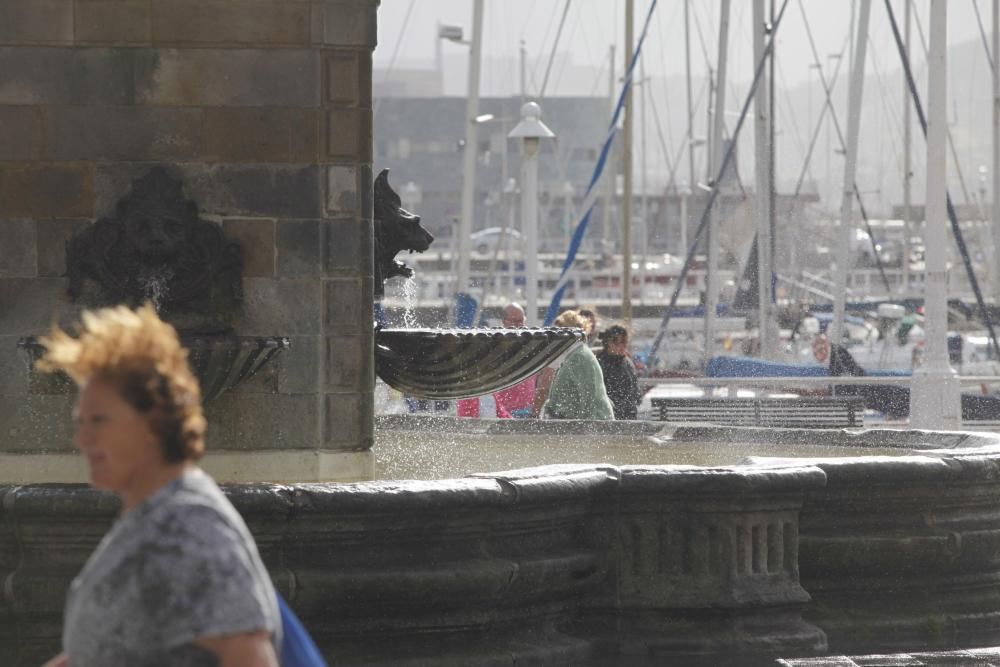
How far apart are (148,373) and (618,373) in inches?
412

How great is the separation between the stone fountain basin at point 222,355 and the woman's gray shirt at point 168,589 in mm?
4222

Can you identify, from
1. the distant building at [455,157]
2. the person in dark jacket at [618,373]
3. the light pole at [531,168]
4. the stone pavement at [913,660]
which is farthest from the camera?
the distant building at [455,157]

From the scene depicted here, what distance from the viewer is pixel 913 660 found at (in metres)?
7.62

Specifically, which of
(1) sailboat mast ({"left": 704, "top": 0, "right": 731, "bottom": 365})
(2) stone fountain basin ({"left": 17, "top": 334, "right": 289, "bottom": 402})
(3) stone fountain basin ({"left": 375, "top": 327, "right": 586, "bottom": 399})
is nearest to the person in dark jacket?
(3) stone fountain basin ({"left": 375, "top": 327, "right": 586, "bottom": 399})

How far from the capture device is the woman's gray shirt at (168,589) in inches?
129

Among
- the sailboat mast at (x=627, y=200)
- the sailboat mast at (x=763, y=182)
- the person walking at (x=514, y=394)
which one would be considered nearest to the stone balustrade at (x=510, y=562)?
the person walking at (x=514, y=394)

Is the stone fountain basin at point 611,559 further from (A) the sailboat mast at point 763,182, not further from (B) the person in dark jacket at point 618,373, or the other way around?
(A) the sailboat mast at point 763,182

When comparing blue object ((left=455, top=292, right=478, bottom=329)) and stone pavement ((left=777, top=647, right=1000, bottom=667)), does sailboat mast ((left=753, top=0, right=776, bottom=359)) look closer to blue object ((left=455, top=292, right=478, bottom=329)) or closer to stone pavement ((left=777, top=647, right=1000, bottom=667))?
blue object ((left=455, top=292, right=478, bottom=329))

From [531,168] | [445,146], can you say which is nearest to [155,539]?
[531,168]

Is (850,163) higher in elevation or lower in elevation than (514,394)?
higher

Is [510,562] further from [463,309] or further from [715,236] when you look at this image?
[715,236]

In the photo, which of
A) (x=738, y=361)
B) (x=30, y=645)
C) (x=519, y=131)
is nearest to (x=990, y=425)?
(x=519, y=131)

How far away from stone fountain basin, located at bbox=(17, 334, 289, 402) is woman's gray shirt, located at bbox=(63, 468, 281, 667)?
4222 mm

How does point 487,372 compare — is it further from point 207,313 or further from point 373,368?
point 207,313
